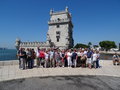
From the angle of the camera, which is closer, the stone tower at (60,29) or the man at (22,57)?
the man at (22,57)

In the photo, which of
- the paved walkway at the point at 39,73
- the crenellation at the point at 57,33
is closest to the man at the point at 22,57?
the paved walkway at the point at 39,73

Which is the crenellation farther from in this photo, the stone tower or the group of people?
the group of people

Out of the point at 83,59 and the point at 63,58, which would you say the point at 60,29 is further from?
the point at 83,59

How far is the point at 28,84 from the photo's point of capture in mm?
6812

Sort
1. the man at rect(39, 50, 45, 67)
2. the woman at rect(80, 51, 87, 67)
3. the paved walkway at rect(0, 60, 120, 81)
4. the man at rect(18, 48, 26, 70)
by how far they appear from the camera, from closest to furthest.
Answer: the paved walkway at rect(0, 60, 120, 81) → the man at rect(18, 48, 26, 70) → the man at rect(39, 50, 45, 67) → the woman at rect(80, 51, 87, 67)

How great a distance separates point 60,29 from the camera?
158ft

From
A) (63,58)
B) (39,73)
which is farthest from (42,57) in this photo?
(39,73)

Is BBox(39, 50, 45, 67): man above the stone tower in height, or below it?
below

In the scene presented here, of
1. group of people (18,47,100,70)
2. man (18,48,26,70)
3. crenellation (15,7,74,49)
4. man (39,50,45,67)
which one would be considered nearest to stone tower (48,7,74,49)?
crenellation (15,7,74,49)

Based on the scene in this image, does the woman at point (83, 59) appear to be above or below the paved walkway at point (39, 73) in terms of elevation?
above

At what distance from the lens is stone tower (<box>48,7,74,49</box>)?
4700 centimetres

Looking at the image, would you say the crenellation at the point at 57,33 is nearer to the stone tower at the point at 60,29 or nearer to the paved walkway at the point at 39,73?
the stone tower at the point at 60,29

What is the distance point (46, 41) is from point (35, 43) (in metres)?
4.69

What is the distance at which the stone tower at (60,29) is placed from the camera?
47000 mm
